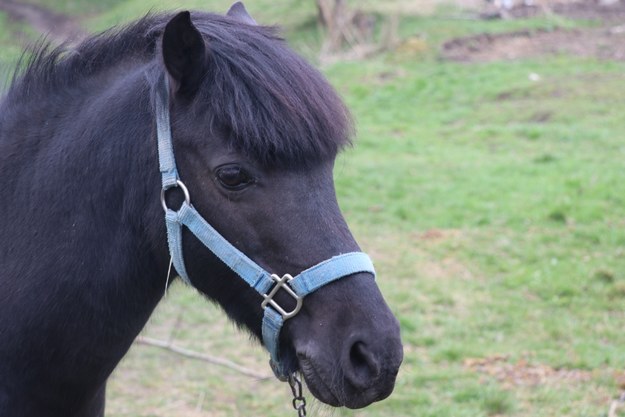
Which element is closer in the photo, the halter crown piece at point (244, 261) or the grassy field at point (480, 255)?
the halter crown piece at point (244, 261)

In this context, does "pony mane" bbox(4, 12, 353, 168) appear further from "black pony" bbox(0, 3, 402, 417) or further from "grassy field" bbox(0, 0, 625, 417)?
"grassy field" bbox(0, 0, 625, 417)

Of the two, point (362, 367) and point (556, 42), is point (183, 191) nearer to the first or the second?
point (362, 367)

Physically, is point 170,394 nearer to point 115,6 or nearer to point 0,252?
point 0,252

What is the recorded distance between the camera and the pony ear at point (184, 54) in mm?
2297

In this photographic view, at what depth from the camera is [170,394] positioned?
17.0 ft

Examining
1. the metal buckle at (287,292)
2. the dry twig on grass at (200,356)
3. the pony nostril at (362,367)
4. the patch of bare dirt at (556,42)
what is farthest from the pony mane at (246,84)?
the patch of bare dirt at (556,42)

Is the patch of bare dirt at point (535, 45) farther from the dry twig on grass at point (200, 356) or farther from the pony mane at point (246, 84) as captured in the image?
the pony mane at point (246, 84)

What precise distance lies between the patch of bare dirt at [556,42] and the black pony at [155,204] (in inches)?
534

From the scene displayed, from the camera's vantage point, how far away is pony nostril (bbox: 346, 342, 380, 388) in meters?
2.19

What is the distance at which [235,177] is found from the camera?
234 centimetres

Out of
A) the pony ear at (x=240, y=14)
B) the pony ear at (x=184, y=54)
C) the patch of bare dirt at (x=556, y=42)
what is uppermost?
the pony ear at (x=184, y=54)

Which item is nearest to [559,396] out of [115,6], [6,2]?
[115,6]

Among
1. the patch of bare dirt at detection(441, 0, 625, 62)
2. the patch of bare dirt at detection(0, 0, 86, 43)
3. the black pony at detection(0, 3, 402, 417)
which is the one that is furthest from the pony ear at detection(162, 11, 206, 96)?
the patch of bare dirt at detection(0, 0, 86, 43)

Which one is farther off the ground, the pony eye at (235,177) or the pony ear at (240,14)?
the pony ear at (240,14)
